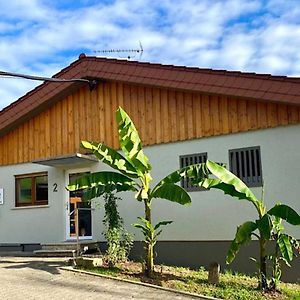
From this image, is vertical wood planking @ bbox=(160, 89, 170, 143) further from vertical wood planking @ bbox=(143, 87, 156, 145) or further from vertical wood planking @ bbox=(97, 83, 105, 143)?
vertical wood planking @ bbox=(97, 83, 105, 143)

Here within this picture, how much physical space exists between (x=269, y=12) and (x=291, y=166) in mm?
3779

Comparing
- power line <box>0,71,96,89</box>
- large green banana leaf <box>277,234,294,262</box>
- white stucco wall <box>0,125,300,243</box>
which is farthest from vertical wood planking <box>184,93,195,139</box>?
large green banana leaf <box>277,234,294,262</box>

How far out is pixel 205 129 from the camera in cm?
1289

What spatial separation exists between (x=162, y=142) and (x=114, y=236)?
3188 mm

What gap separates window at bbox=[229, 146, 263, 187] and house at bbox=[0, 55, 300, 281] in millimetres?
27


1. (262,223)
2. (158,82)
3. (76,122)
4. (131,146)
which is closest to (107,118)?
(76,122)

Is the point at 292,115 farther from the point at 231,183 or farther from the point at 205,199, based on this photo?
the point at 205,199

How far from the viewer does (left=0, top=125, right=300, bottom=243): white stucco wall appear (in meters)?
11.6

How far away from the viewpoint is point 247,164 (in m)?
12.2

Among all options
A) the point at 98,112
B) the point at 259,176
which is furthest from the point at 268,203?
the point at 98,112

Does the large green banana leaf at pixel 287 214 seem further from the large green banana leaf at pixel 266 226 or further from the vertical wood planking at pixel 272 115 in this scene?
the vertical wood planking at pixel 272 115

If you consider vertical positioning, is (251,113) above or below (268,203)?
above

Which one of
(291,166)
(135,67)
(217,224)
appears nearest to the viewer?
(291,166)

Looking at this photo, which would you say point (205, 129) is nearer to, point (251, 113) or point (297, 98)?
point (251, 113)
